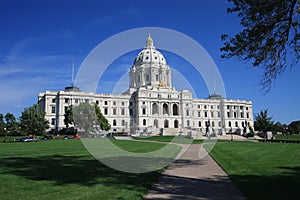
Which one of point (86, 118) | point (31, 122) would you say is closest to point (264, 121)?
point (86, 118)

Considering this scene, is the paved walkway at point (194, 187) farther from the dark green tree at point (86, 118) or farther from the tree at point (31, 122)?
the tree at point (31, 122)

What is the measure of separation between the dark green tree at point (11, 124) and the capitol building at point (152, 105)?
15.8 m

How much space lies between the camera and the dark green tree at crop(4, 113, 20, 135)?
68938mm

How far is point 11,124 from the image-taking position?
72438mm

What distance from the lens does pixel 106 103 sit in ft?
326

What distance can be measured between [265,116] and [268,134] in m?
5.52

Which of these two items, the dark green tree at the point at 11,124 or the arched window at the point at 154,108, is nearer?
the dark green tree at the point at 11,124

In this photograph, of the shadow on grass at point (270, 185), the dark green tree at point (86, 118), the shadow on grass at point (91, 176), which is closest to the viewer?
the shadow on grass at point (270, 185)

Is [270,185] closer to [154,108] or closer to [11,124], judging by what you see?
[11,124]

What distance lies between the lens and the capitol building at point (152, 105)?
90.8 meters

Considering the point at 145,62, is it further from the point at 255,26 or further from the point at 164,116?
the point at 255,26

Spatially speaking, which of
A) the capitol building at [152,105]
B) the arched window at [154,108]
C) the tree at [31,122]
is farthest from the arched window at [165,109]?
the tree at [31,122]

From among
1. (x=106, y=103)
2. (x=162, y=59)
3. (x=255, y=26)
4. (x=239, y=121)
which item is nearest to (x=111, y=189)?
(x=255, y=26)

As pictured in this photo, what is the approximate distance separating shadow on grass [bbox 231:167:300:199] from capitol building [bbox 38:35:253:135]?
71.1 m
